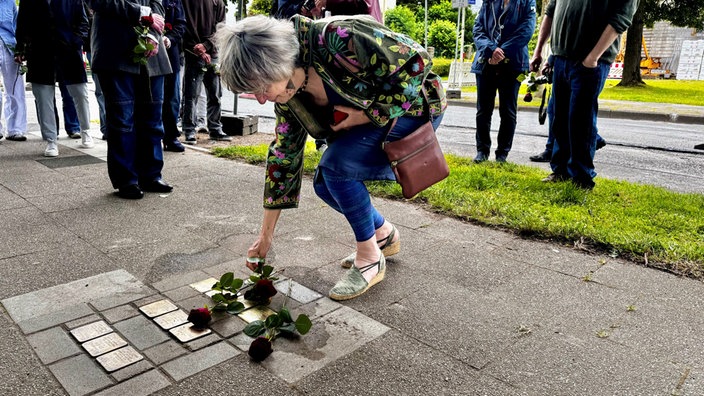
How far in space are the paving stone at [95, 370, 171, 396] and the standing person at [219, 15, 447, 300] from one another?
2.90 ft

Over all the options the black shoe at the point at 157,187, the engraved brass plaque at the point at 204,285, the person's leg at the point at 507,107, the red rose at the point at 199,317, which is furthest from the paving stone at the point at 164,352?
the person's leg at the point at 507,107

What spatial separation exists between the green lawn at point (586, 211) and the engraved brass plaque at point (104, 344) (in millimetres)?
2584

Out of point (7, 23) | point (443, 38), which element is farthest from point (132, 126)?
point (443, 38)

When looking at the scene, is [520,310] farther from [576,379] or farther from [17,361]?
[17,361]

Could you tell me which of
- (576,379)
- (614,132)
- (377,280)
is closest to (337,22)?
(377,280)

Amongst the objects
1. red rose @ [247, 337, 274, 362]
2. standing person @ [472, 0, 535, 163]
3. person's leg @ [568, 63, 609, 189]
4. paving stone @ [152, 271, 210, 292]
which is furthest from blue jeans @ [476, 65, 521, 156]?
red rose @ [247, 337, 274, 362]

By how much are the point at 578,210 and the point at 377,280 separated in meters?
2.05

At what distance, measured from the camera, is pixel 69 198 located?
4.44 m

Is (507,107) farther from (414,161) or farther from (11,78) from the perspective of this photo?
(11,78)

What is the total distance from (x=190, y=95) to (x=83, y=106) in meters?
1.31

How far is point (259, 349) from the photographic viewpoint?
2129mm

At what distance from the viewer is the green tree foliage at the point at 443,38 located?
139 feet

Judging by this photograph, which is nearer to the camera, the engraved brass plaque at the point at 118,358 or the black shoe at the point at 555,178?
the engraved brass plaque at the point at 118,358

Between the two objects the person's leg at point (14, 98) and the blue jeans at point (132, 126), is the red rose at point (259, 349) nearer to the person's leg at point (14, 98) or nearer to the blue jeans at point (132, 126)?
the blue jeans at point (132, 126)
